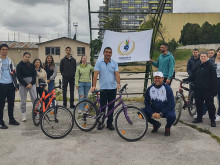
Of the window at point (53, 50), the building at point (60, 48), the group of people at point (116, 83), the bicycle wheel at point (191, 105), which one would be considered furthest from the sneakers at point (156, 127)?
the window at point (53, 50)

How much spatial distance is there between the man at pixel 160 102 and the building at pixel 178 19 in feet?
214

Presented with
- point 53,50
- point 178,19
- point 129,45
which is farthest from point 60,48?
point 178,19

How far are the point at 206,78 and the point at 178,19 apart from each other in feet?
224

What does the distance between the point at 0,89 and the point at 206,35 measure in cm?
4903

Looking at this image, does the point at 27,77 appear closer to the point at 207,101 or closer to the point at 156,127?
the point at 156,127

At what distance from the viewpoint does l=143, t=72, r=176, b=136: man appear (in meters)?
4.57

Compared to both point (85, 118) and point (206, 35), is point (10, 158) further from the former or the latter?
point (206, 35)

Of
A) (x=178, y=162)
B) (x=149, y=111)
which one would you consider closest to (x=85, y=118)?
(x=149, y=111)

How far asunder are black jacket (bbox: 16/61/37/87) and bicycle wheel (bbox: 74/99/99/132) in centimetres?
153

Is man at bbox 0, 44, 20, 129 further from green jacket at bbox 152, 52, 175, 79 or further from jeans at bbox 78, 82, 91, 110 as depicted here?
green jacket at bbox 152, 52, 175, 79

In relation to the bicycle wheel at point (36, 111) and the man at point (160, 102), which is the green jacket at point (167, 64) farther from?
the bicycle wheel at point (36, 111)

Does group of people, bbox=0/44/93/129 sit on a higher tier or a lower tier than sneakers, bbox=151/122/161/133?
higher

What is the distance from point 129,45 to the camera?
711 centimetres

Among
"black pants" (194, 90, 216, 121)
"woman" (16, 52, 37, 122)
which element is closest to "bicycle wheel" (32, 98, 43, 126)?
"woman" (16, 52, 37, 122)
